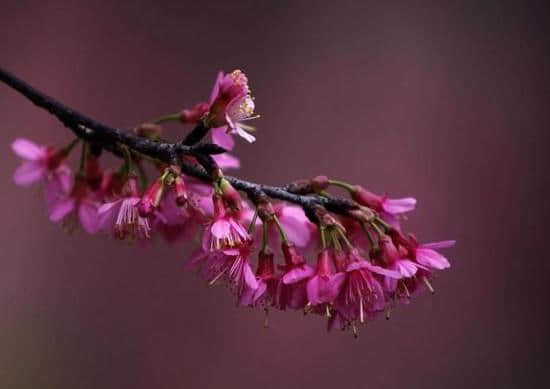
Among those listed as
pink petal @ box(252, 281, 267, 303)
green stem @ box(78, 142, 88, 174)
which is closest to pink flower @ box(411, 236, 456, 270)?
pink petal @ box(252, 281, 267, 303)

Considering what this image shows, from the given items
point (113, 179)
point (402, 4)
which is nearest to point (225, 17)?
point (402, 4)

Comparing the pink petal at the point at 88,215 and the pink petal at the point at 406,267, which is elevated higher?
the pink petal at the point at 88,215

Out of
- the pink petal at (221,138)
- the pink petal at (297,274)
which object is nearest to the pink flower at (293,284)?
the pink petal at (297,274)

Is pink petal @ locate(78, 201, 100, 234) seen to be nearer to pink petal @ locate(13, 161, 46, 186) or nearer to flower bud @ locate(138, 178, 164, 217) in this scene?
pink petal @ locate(13, 161, 46, 186)

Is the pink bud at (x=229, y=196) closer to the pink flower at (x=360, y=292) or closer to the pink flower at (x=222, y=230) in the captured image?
the pink flower at (x=222, y=230)

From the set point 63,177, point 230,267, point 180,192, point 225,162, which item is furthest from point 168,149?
point 63,177

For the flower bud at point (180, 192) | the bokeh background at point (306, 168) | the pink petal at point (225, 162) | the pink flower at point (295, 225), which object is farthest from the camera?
the bokeh background at point (306, 168)
